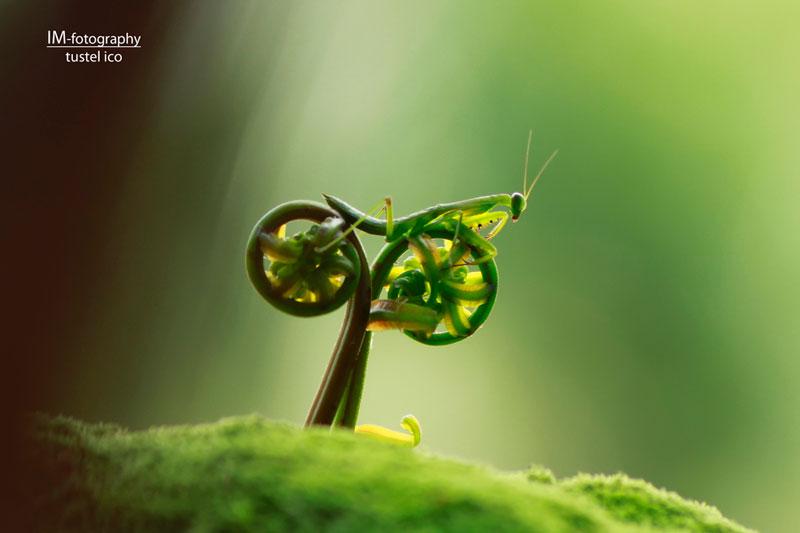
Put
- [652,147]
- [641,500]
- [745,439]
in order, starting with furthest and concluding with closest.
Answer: [652,147] < [745,439] < [641,500]

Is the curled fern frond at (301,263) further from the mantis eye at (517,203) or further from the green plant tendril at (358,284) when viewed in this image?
the mantis eye at (517,203)

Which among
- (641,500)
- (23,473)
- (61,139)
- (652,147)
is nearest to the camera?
(23,473)

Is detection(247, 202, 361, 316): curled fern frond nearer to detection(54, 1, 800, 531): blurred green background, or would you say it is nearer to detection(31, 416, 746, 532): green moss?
detection(31, 416, 746, 532): green moss

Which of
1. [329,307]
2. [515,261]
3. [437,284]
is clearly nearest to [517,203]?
[437,284]

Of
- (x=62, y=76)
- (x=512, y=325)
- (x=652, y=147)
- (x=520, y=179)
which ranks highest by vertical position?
(x=652, y=147)

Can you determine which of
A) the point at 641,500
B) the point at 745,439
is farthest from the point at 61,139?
the point at 745,439

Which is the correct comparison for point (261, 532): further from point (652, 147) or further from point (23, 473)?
point (652, 147)
